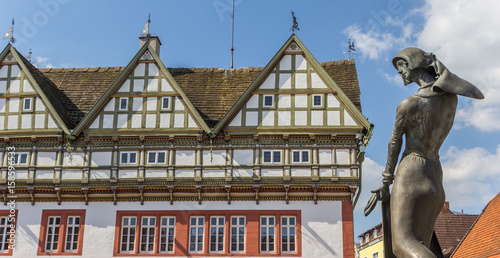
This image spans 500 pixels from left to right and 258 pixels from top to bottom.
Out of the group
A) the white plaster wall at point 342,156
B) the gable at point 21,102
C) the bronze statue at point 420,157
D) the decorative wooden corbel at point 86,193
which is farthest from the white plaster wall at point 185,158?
the bronze statue at point 420,157

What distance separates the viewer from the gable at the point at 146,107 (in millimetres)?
26750

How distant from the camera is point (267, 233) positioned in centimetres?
2564

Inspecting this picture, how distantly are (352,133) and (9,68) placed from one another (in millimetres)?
16347

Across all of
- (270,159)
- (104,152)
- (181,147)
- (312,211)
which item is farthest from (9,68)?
(312,211)

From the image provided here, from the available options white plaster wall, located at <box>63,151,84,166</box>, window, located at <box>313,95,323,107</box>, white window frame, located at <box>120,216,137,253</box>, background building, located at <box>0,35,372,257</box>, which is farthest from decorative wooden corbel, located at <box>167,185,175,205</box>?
window, located at <box>313,95,323,107</box>

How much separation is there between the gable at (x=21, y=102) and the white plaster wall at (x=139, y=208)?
11.5 feet

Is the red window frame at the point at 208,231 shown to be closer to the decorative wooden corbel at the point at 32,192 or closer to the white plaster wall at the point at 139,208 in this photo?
the white plaster wall at the point at 139,208

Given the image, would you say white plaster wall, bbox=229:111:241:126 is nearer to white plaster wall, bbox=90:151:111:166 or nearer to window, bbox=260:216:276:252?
window, bbox=260:216:276:252

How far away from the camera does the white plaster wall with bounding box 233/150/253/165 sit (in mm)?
26172

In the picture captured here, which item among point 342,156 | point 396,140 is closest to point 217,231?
point 342,156

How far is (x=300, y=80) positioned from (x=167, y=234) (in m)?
9.00

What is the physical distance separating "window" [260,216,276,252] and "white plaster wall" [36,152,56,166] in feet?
32.2

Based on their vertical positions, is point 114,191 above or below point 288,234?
above

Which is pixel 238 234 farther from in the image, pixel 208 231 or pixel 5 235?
pixel 5 235
